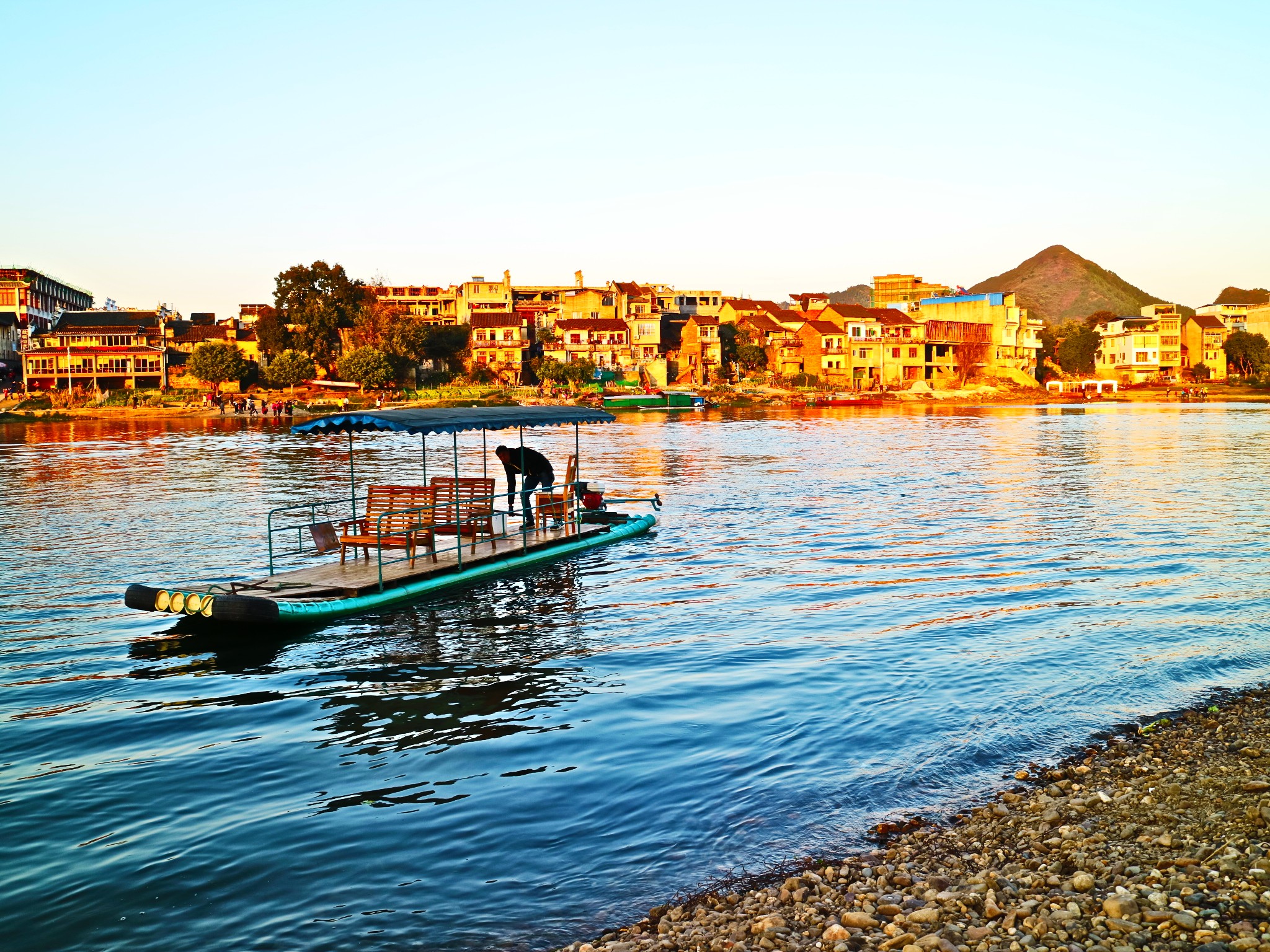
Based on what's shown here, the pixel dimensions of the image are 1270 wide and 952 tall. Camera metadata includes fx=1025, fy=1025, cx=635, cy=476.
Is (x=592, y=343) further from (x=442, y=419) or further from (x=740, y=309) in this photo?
(x=442, y=419)

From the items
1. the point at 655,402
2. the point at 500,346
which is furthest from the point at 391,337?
the point at 655,402

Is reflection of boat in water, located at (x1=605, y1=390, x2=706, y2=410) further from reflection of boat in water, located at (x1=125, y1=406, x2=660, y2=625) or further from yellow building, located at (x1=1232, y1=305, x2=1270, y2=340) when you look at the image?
yellow building, located at (x1=1232, y1=305, x2=1270, y2=340)

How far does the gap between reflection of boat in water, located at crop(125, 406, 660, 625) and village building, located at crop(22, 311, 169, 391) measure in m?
98.7

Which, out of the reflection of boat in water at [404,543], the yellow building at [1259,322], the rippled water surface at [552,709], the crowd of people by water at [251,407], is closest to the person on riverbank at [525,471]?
the reflection of boat in water at [404,543]

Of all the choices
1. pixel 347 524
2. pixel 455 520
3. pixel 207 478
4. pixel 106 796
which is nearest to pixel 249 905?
pixel 106 796

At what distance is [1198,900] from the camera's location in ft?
23.7

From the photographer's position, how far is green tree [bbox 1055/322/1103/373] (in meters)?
175

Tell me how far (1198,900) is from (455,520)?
56.9 ft

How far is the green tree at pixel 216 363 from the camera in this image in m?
111

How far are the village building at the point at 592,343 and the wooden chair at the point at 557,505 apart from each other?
4001 inches

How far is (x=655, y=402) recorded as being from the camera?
395 feet

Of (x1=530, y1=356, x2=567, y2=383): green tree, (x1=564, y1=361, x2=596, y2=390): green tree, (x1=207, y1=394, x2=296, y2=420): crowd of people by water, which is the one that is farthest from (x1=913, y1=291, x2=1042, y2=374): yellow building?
(x1=207, y1=394, x2=296, y2=420): crowd of people by water

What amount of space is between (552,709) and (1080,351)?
18077 cm

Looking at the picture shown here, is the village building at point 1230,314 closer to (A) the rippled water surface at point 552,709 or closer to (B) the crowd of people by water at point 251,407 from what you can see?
(B) the crowd of people by water at point 251,407
